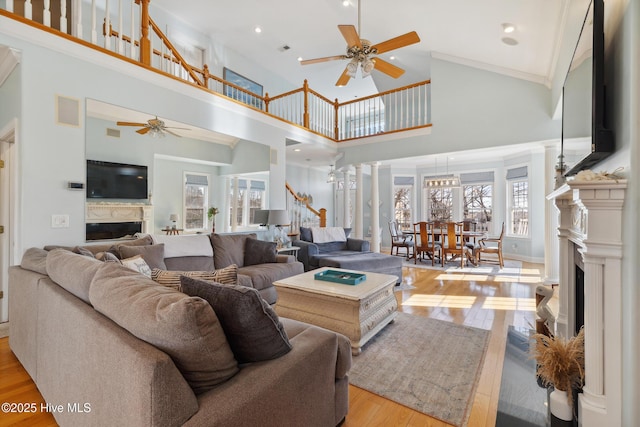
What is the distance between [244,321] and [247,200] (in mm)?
4115

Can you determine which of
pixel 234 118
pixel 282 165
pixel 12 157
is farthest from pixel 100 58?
pixel 282 165

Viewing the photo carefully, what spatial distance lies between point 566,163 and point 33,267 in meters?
4.30

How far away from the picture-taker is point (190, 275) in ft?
5.78

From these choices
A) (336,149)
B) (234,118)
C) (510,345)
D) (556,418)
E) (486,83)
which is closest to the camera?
(556,418)

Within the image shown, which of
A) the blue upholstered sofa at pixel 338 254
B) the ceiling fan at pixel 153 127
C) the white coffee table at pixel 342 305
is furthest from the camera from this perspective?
the blue upholstered sofa at pixel 338 254

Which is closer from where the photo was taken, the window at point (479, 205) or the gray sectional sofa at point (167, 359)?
the gray sectional sofa at point (167, 359)

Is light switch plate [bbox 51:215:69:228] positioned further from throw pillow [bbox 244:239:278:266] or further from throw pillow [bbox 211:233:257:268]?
throw pillow [bbox 244:239:278:266]

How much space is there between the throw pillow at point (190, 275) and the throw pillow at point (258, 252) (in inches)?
94.0

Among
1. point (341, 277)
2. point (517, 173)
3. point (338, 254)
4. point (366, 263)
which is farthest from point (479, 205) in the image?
point (341, 277)

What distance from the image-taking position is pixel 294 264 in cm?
425

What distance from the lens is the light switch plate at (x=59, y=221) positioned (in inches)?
115

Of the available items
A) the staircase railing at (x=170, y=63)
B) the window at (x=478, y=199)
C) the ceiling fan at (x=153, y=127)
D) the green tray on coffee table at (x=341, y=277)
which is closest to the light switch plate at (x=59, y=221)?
the ceiling fan at (x=153, y=127)

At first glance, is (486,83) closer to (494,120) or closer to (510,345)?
(494,120)

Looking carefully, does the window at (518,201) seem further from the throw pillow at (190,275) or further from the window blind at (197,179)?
the throw pillow at (190,275)
